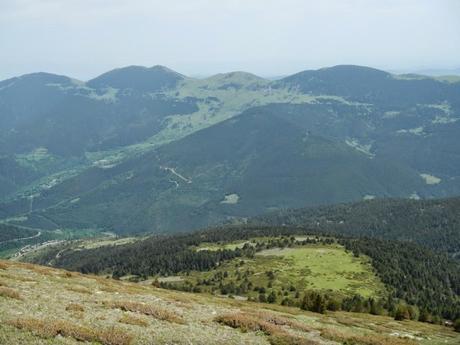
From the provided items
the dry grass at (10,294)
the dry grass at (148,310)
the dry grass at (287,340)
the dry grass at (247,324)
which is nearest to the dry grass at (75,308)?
the dry grass at (148,310)

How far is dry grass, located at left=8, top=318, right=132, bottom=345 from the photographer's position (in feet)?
93.9

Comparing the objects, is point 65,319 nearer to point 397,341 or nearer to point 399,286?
point 397,341

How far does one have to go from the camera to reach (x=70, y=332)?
Answer: 95.4ft

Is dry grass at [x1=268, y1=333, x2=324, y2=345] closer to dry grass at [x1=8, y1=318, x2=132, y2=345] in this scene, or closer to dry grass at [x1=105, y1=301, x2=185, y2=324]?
dry grass at [x1=105, y1=301, x2=185, y2=324]

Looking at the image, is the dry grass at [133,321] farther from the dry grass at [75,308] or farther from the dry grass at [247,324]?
the dry grass at [247,324]

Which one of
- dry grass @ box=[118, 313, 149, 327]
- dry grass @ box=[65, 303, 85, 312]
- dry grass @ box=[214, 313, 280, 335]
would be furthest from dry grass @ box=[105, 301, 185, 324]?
dry grass @ box=[214, 313, 280, 335]

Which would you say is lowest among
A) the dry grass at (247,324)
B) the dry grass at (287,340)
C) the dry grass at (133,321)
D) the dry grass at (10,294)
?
the dry grass at (247,324)

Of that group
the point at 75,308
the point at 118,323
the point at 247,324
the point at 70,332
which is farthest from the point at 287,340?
the point at 75,308

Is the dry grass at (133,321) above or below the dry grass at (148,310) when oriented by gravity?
above

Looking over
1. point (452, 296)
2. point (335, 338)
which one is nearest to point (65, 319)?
point (335, 338)

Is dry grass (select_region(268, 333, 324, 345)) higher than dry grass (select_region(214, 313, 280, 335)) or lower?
higher

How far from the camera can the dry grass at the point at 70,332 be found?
2862 cm

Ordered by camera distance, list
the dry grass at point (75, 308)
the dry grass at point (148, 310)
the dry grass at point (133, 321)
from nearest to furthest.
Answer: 1. the dry grass at point (133, 321)
2. the dry grass at point (75, 308)
3. the dry grass at point (148, 310)

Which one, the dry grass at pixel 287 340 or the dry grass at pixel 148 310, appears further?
the dry grass at pixel 148 310
